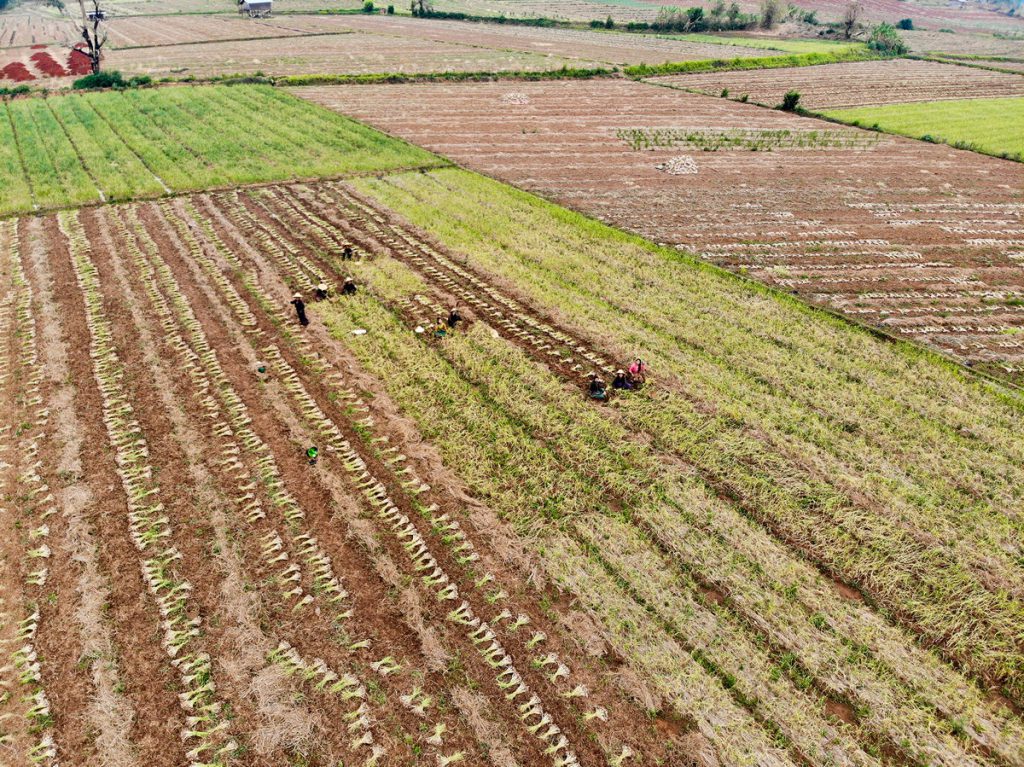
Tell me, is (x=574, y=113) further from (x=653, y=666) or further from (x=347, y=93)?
(x=653, y=666)

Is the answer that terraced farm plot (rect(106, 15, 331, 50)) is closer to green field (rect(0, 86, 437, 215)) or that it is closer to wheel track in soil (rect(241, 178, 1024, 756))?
green field (rect(0, 86, 437, 215))

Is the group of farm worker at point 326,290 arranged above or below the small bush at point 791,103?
below

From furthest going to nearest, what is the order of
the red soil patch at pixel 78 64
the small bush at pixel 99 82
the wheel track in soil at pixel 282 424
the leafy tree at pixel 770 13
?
1. the leafy tree at pixel 770 13
2. the red soil patch at pixel 78 64
3. the small bush at pixel 99 82
4. the wheel track in soil at pixel 282 424

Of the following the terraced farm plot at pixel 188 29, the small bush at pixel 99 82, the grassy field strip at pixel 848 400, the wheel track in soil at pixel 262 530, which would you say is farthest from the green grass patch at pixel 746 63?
the wheel track in soil at pixel 262 530

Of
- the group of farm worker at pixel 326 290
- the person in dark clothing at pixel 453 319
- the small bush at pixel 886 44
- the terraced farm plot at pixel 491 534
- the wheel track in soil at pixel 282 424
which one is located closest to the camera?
the terraced farm plot at pixel 491 534

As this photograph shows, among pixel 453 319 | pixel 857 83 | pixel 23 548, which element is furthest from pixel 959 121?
pixel 23 548

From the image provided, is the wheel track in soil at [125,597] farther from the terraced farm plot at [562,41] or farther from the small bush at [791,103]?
the terraced farm plot at [562,41]

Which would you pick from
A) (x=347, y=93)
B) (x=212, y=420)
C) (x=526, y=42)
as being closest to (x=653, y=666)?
(x=212, y=420)
